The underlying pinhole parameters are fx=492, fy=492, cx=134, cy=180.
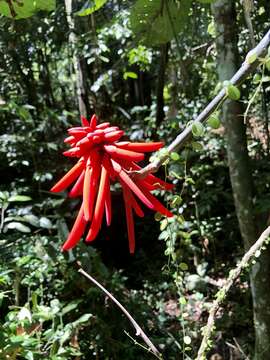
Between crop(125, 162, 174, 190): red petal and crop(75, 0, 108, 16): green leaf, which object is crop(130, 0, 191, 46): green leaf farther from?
crop(125, 162, 174, 190): red petal

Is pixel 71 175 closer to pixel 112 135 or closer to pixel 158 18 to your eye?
pixel 112 135

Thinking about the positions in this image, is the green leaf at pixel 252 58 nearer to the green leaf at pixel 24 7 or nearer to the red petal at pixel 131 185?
the red petal at pixel 131 185

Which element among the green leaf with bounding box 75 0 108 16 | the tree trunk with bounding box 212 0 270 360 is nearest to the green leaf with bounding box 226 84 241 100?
the green leaf with bounding box 75 0 108 16

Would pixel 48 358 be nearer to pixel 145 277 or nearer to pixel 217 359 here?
pixel 217 359

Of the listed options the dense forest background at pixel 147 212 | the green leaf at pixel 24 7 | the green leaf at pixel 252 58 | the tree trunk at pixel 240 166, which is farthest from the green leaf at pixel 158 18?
the green leaf at pixel 252 58

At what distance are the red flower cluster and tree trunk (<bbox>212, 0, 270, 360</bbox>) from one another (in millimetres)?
1147

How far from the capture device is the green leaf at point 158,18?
1.20 meters

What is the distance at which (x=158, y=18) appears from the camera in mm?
1279

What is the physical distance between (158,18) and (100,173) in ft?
2.46

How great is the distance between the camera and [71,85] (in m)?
5.31

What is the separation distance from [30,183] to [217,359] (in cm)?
188

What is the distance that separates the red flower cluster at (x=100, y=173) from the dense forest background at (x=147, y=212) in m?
0.39

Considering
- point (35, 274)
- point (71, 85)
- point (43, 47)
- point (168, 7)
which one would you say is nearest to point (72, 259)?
point (35, 274)

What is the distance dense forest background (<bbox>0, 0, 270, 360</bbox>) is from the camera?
1.81 m
